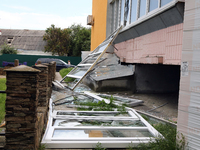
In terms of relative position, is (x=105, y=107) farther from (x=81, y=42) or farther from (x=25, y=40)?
(x=25, y=40)

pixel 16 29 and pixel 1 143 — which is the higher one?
pixel 16 29

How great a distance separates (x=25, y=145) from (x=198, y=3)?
2.77 metres

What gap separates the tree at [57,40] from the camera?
115ft

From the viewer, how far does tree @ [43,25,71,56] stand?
115ft

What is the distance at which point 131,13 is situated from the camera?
25.7 ft

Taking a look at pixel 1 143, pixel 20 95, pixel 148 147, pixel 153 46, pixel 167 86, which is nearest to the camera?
pixel 20 95

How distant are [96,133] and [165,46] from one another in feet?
9.86

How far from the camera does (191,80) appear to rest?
265cm

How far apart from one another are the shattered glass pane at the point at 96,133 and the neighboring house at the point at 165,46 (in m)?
0.93

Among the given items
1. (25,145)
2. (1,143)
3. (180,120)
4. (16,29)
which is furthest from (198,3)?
(16,29)

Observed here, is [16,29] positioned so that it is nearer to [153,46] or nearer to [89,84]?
[89,84]

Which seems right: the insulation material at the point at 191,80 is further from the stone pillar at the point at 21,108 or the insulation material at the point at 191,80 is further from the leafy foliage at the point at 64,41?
the leafy foliage at the point at 64,41

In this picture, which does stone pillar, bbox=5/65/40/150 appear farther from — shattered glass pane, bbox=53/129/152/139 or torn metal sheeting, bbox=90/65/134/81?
torn metal sheeting, bbox=90/65/134/81

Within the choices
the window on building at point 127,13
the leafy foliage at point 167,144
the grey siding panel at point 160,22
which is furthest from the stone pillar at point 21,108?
the window on building at point 127,13
